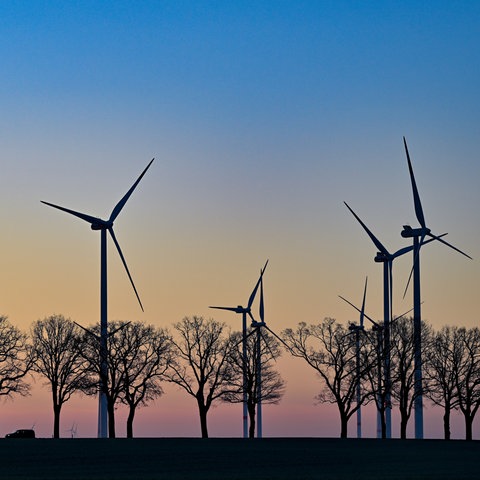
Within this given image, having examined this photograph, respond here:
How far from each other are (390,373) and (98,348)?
35123mm

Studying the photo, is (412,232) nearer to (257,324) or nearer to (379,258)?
(379,258)

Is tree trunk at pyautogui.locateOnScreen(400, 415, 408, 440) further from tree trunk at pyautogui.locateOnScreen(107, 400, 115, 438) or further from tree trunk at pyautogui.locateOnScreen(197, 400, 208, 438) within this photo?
tree trunk at pyautogui.locateOnScreen(107, 400, 115, 438)

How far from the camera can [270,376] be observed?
518ft

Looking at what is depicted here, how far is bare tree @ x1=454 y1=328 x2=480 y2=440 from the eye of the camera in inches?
6117

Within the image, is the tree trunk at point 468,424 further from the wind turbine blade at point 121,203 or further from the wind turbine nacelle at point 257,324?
the wind turbine blade at point 121,203
